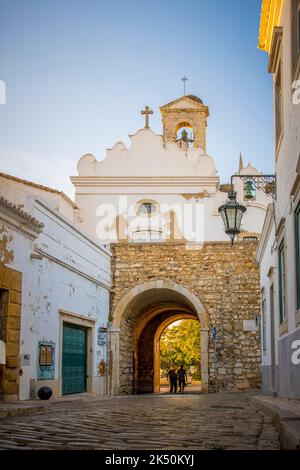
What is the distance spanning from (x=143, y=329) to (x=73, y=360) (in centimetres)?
1081

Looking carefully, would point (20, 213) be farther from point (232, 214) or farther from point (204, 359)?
point (204, 359)

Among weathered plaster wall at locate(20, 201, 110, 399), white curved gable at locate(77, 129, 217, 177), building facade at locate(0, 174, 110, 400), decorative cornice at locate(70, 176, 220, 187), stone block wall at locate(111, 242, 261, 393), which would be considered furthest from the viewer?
white curved gable at locate(77, 129, 217, 177)

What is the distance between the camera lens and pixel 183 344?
47031 mm

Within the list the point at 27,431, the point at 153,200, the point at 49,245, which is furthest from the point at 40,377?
the point at 153,200

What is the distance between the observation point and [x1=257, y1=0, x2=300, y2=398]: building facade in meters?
9.13

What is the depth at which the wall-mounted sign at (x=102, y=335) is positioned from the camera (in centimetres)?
2020

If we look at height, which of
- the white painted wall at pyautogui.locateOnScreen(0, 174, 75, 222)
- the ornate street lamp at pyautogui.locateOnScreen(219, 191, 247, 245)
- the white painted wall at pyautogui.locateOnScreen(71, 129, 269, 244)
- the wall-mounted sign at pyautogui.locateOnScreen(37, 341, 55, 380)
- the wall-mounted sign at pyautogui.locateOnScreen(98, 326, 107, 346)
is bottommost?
the wall-mounted sign at pyautogui.locateOnScreen(37, 341, 55, 380)

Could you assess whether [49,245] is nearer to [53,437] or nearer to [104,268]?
[104,268]

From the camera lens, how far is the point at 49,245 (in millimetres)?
15648

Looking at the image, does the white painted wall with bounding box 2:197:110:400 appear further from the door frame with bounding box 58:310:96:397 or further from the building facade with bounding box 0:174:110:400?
the door frame with bounding box 58:310:96:397

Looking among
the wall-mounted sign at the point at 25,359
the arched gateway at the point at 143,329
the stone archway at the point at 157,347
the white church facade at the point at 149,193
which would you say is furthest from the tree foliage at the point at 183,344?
the wall-mounted sign at the point at 25,359

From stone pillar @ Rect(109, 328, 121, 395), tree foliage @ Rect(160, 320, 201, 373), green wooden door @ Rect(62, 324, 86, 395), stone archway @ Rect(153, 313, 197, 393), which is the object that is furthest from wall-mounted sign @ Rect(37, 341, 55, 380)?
tree foliage @ Rect(160, 320, 201, 373)
